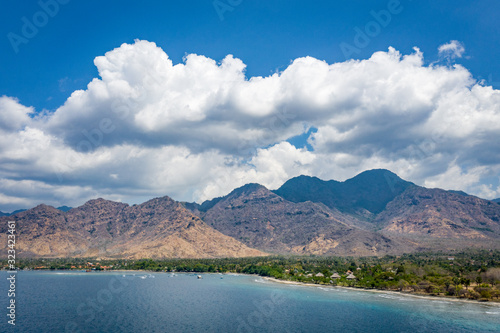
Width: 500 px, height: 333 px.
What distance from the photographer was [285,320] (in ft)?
296

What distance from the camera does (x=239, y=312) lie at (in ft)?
324

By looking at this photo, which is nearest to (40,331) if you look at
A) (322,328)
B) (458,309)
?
(322,328)

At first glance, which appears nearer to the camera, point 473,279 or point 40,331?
point 40,331

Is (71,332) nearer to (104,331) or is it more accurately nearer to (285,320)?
(104,331)

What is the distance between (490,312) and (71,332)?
110 m

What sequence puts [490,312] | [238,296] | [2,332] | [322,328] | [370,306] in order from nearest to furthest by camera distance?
1. [2,332]
2. [322,328]
3. [490,312]
4. [370,306]
5. [238,296]

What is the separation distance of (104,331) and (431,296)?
372 ft

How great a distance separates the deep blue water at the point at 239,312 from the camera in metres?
81.5

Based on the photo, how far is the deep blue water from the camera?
267 ft

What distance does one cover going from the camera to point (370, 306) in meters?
110

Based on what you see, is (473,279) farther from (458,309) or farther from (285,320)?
(285,320)

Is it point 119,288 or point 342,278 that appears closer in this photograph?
point 119,288

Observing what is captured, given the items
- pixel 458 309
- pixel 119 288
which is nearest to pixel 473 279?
pixel 458 309

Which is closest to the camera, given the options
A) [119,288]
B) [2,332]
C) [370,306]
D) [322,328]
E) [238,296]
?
[2,332]
